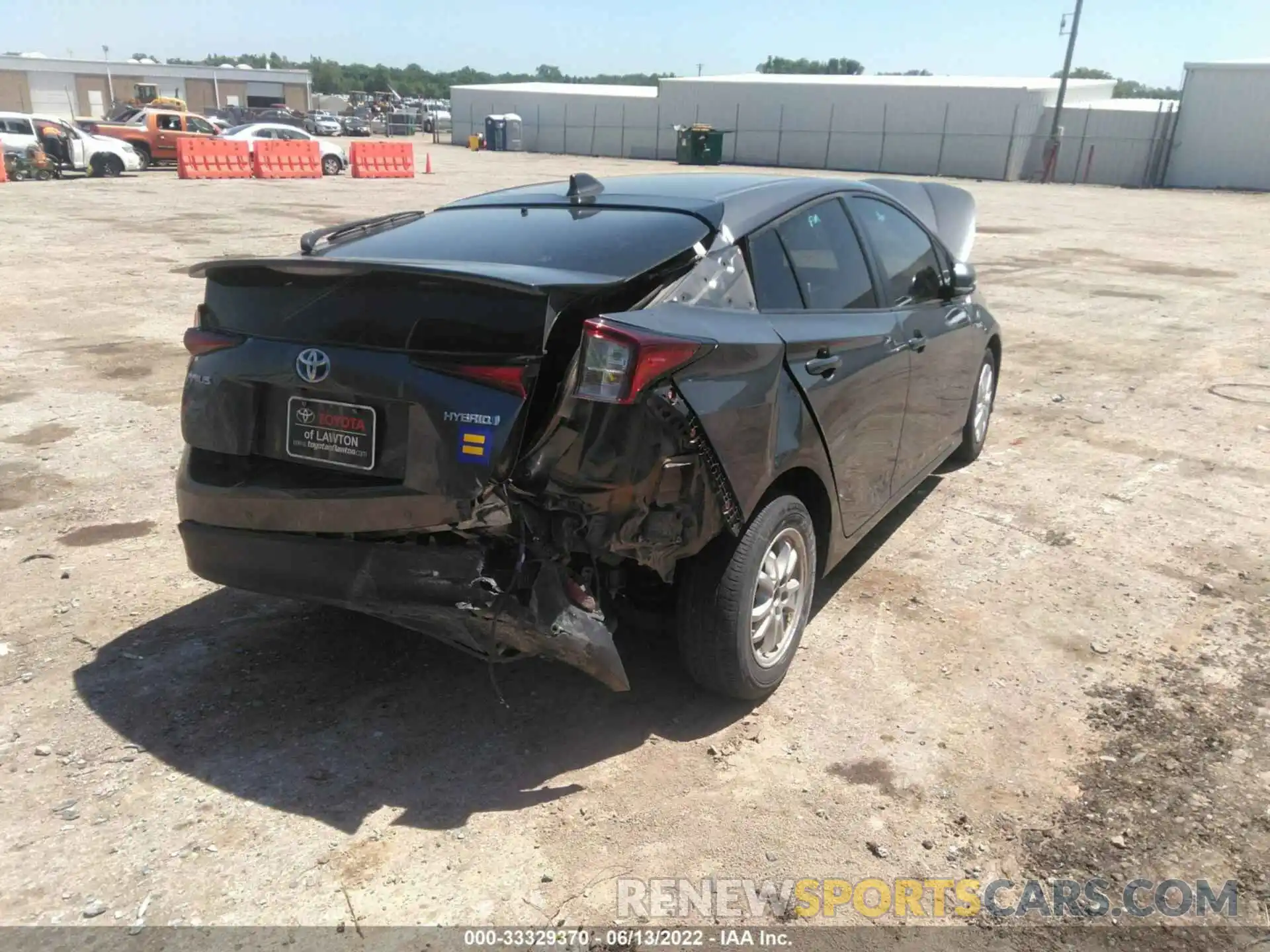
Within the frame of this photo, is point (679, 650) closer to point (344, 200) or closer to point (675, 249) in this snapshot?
point (675, 249)

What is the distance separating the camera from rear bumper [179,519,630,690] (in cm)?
293

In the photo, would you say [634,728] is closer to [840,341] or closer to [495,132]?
[840,341]

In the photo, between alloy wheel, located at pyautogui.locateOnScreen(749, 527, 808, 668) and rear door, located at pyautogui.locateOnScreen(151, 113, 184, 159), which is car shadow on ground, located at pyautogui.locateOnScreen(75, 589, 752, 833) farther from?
rear door, located at pyautogui.locateOnScreen(151, 113, 184, 159)

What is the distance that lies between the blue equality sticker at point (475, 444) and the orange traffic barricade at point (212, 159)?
92.0 feet

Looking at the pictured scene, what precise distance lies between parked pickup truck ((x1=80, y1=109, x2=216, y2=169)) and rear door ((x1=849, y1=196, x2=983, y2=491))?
29.7m

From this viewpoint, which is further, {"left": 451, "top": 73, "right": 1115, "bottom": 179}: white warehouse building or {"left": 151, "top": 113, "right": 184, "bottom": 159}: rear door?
{"left": 451, "top": 73, "right": 1115, "bottom": 179}: white warehouse building

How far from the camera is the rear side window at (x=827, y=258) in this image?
381cm

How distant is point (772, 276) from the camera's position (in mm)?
3627

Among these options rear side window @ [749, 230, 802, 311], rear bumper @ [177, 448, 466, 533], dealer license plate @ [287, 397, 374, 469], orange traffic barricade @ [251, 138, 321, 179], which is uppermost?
rear side window @ [749, 230, 802, 311]

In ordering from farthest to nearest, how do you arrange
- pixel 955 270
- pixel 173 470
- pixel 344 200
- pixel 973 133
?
pixel 973 133, pixel 344 200, pixel 173 470, pixel 955 270

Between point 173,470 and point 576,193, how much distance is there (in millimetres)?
3262

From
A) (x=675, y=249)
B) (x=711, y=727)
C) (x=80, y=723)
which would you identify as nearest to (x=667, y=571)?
(x=711, y=727)

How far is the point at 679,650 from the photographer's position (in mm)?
3439

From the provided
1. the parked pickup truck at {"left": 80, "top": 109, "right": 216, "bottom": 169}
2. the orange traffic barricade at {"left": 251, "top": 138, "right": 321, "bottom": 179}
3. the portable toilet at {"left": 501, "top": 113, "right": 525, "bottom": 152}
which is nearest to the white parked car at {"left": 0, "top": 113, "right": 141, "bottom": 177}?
the parked pickup truck at {"left": 80, "top": 109, "right": 216, "bottom": 169}
